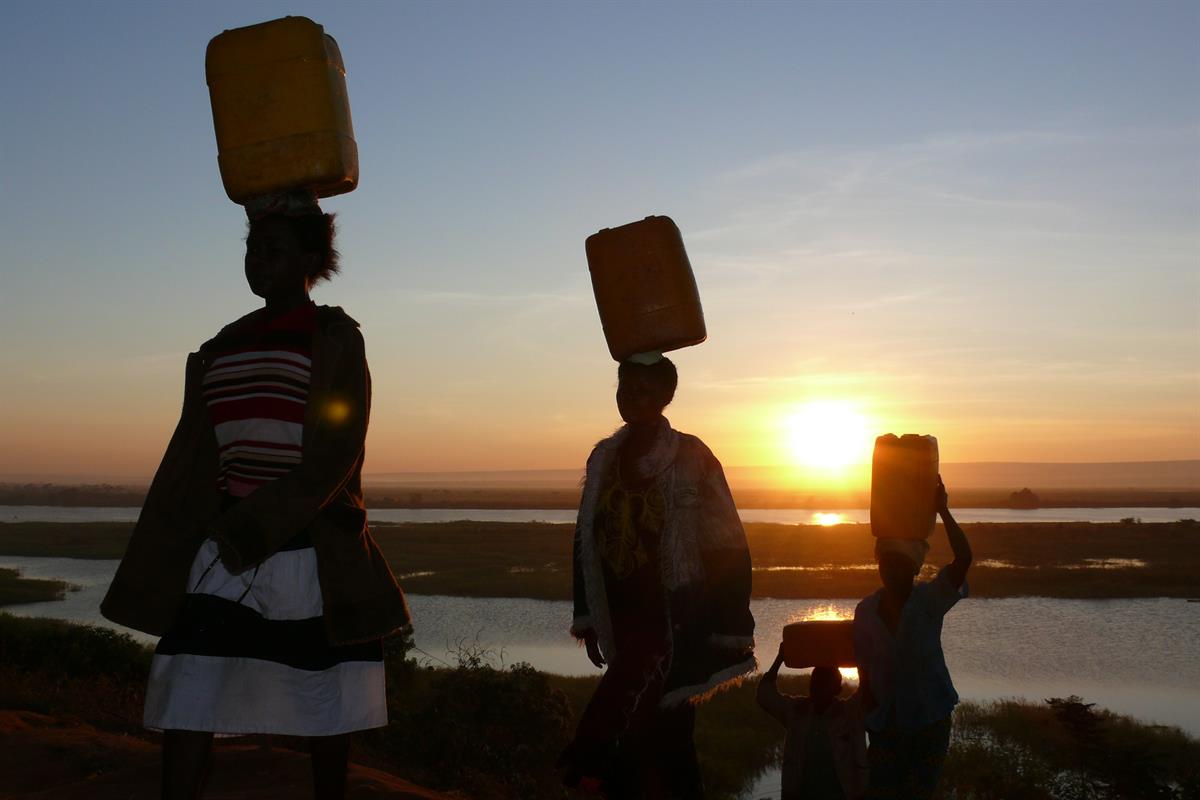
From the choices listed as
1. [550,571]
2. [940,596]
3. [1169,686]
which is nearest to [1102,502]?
[550,571]

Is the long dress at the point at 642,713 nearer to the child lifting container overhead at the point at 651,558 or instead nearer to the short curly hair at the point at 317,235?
the child lifting container overhead at the point at 651,558

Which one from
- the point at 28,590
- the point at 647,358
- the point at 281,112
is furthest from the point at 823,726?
the point at 28,590

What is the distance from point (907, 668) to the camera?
484cm

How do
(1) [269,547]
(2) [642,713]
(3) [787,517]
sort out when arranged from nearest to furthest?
(1) [269,547] → (2) [642,713] → (3) [787,517]

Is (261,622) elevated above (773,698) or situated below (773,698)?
above

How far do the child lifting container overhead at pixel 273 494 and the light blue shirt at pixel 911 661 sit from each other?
92.6 inches

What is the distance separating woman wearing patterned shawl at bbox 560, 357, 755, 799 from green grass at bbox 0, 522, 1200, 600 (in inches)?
1010

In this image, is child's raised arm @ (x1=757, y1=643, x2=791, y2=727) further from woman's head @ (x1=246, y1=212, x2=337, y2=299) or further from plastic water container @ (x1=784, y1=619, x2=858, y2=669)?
woman's head @ (x1=246, y1=212, x2=337, y2=299)

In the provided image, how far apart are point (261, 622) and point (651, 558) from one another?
167 centimetres

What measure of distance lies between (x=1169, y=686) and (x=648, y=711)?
18.6m

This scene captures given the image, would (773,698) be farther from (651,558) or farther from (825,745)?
(651,558)

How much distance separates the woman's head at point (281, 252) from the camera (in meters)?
3.53

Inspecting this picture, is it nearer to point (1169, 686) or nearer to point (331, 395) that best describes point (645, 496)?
point (331, 395)

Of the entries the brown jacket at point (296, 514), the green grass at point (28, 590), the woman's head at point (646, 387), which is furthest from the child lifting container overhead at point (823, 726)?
the green grass at point (28, 590)
